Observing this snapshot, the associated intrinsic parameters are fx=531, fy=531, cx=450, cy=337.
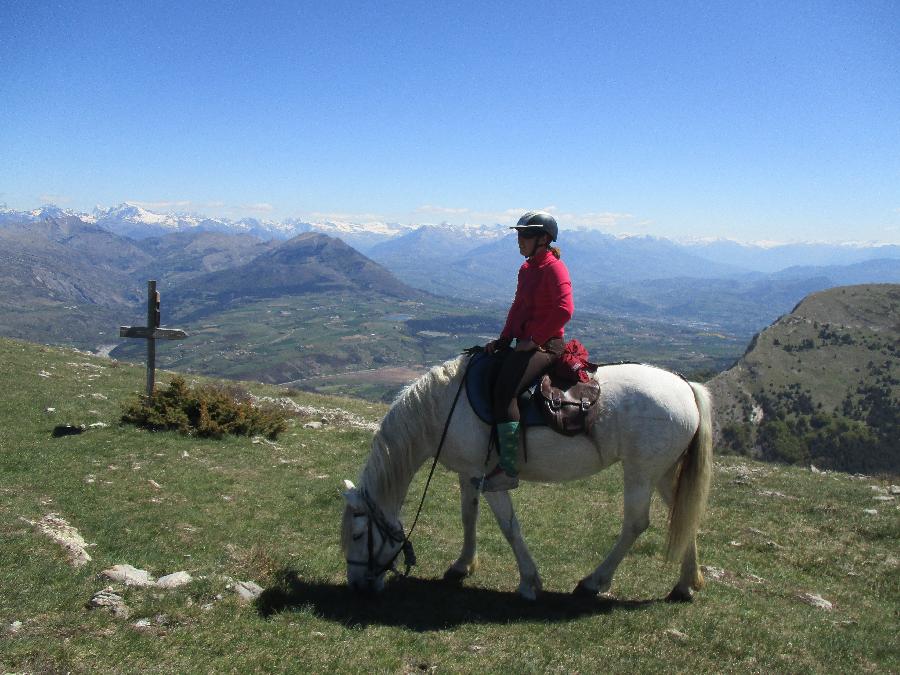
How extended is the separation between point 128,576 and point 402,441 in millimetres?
3300

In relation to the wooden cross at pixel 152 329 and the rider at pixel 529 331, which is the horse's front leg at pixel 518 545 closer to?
the rider at pixel 529 331

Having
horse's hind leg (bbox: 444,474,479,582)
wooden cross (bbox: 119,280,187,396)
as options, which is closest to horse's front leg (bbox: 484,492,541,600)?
horse's hind leg (bbox: 444,474,479,582)

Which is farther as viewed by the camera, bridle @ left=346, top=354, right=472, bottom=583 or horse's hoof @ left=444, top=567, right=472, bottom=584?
horse's hoof @ left=444, top=567, right=472, bottom=584

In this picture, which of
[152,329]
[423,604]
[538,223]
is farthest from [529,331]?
[152,329]

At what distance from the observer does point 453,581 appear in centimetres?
713

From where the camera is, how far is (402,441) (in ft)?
22.6

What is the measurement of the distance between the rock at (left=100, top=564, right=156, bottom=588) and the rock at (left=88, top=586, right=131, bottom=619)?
338 mm

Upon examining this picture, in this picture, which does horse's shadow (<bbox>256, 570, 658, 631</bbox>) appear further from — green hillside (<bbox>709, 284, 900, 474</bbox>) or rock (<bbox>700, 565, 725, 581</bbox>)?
Answer: green hillside (<bbox>709, 284, 900, 474</bbox>)

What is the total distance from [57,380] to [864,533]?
73.0 feet

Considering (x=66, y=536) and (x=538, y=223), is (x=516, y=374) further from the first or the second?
(x=66, y=536)

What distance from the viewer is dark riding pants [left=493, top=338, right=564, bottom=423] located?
253 inches

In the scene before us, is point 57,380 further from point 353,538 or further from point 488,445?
point 488,445

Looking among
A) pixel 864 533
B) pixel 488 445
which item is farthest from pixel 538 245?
pixel 864 533

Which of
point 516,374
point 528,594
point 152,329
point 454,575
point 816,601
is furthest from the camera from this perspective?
point 152,329
